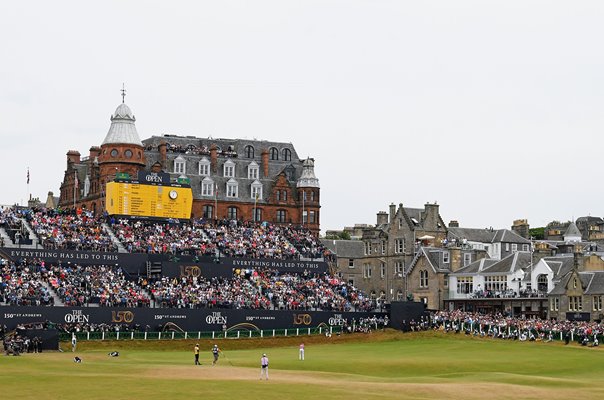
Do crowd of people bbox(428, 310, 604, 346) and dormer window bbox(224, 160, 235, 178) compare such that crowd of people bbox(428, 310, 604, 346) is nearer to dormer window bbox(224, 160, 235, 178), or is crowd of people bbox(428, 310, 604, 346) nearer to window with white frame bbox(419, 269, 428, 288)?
window with white frame bbox(419, 269, 428, 288)

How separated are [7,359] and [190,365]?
12494 millimetres

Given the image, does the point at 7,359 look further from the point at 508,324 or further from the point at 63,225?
the point at 508,324

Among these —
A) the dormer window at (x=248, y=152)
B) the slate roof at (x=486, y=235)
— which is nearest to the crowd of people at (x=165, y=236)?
the dormer window at (x=248, y=152)

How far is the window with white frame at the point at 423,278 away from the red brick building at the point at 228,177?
692 inches

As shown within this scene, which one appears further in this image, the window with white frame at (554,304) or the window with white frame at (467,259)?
the window with white frame at (467,259)

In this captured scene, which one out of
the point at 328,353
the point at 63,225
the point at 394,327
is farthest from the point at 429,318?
the point at 63,225

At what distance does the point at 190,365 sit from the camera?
76250 millimetres

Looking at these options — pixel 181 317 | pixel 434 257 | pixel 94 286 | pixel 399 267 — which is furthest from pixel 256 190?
pixel 94 286

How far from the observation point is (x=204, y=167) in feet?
462

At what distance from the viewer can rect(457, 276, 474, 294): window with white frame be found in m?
126

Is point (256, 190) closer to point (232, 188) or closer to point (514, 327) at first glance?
point (232, 188)

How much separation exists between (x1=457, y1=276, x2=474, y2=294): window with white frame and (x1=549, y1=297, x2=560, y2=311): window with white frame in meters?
13.1

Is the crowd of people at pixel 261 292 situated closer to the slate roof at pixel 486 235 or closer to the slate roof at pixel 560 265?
the slate roof at pixel 560 265

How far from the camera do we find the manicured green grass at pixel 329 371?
56.0 meters
